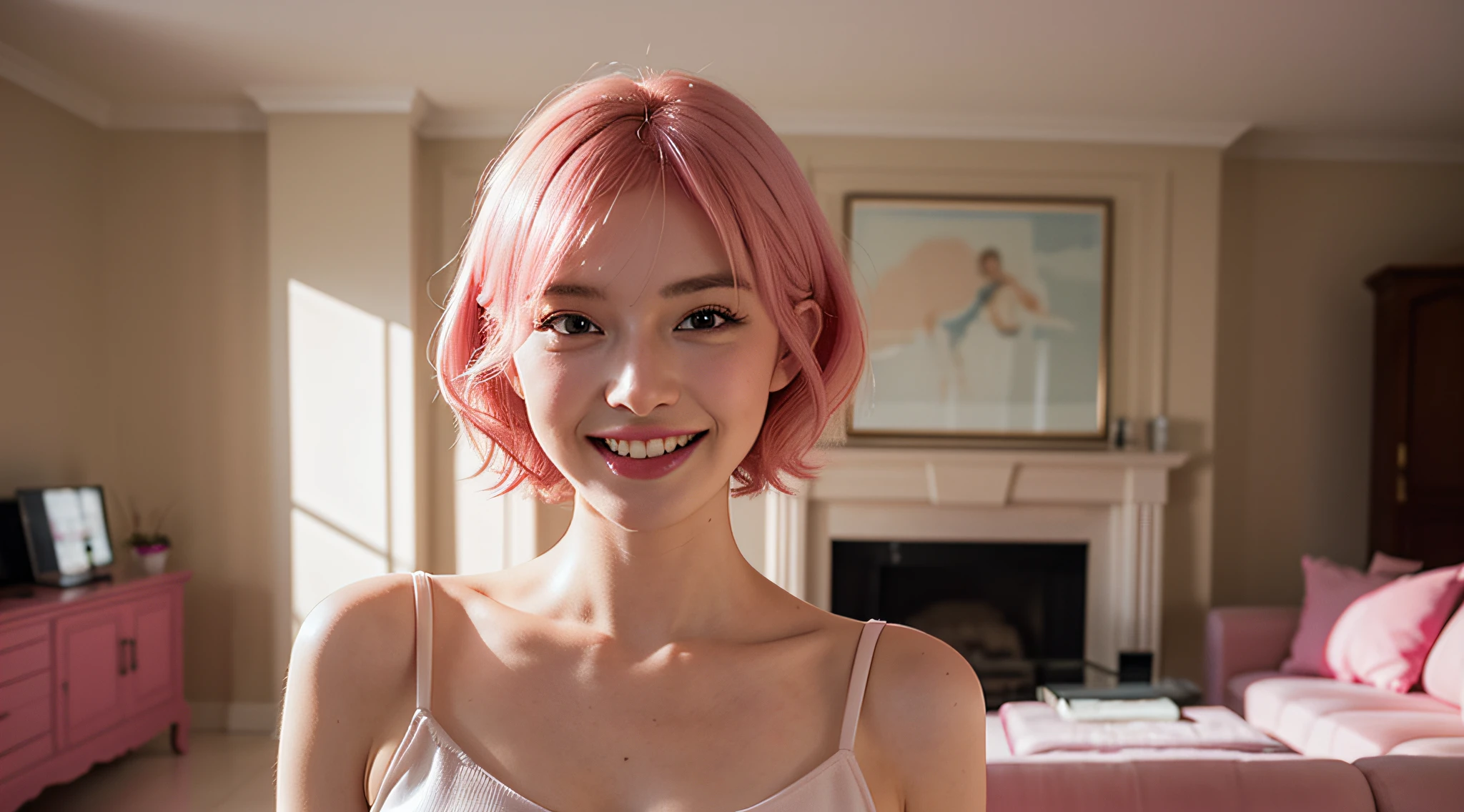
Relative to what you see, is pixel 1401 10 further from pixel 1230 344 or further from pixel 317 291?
pixel 317 291

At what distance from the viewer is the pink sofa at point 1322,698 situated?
3148 mm

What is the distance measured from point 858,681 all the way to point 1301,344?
17.0 feet

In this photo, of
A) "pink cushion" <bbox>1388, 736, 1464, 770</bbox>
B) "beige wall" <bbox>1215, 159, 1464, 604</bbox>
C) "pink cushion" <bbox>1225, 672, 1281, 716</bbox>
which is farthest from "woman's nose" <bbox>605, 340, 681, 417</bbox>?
"beige wall" <bbox>1215, 159, 1464, 604</bbox>

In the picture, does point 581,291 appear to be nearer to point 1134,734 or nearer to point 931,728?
point 931,728

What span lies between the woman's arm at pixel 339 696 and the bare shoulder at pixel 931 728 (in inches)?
14.8

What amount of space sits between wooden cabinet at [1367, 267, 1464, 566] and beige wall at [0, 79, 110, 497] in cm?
604

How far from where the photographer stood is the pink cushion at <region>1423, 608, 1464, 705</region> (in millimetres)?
3393

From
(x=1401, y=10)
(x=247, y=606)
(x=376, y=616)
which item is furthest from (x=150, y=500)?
(x=1401, y=10)

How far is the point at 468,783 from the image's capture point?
2.46ft

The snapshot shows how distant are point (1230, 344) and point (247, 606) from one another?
5097 mm

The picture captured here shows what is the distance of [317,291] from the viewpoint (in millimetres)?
4582

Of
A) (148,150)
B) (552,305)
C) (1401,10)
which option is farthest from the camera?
(148,150)

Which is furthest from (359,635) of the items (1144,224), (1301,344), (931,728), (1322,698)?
(1301,344)

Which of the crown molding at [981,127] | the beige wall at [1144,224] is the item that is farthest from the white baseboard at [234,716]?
the crown molding at [981,127]
